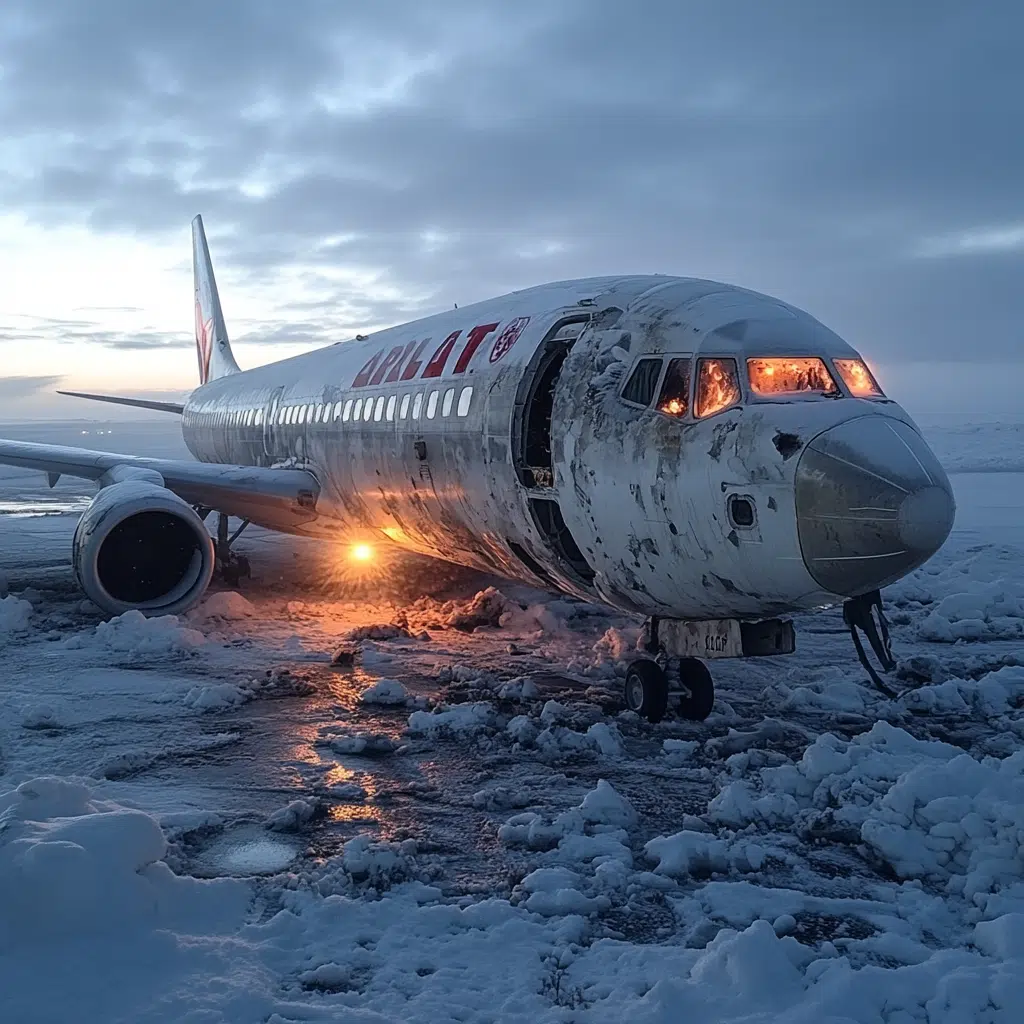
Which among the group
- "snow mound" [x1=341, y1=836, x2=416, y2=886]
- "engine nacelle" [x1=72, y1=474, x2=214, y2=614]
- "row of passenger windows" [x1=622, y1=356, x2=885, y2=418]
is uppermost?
"row of passenger windows" [x1=622, y1=356, x2=885, y2=418]

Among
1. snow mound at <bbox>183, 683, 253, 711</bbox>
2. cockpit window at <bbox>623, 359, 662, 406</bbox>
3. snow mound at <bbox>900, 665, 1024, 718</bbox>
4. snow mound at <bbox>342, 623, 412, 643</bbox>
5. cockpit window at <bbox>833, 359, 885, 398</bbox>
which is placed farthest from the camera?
snow mound at <bbox>342, 623, 412, 643</bbox>

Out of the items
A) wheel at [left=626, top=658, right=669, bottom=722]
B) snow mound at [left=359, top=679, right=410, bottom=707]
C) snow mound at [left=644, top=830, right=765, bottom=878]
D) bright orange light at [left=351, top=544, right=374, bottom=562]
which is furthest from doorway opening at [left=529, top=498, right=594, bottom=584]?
bright orange light at [left=351, top=544, right=374, bottom=562]

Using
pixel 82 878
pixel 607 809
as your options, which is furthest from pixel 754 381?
pixel 82 878

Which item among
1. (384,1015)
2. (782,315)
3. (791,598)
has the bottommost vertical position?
(384,1015)

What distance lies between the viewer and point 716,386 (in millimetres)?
6863

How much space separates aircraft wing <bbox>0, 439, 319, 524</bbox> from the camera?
14023mm

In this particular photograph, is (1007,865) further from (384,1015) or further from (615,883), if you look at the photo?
(384,1015)

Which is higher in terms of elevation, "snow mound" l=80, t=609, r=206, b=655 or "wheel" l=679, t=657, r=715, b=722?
"snow mound" l=80, t=609, r=206, b=655

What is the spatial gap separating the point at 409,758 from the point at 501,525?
252 centimetres

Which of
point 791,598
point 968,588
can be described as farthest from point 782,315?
point 968,588

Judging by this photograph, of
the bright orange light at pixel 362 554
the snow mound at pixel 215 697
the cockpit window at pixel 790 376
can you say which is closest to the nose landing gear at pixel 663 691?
the cockpit window at pixel 790 376

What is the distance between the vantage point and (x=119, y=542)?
40.4ft

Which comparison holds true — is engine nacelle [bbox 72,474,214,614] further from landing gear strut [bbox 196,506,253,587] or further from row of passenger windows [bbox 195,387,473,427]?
landing gear strut [bbox 196,506,253,587]

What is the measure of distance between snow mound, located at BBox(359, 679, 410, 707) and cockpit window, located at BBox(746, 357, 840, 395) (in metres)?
4.47
